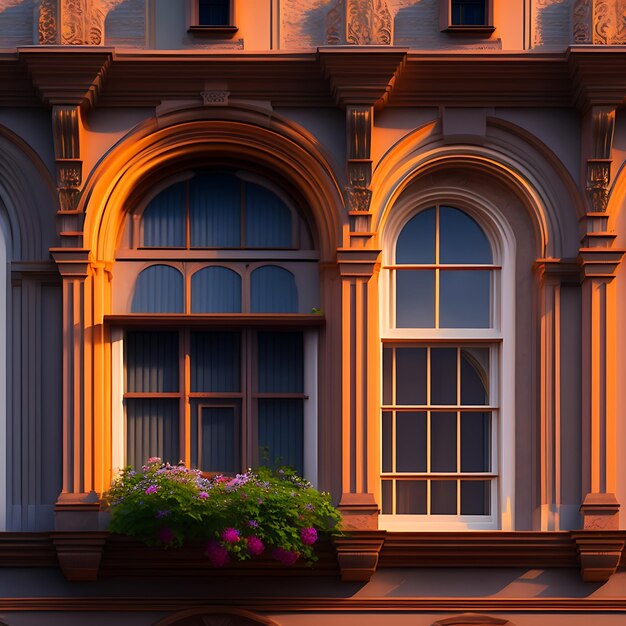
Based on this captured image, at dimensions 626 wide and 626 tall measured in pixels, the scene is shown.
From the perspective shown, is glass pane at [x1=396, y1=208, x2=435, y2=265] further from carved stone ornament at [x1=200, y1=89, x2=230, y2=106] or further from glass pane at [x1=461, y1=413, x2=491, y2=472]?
carved stone ornament at [x1=200, y1=89, x2=230, y2=106]

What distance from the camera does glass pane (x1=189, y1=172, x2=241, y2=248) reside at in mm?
13383

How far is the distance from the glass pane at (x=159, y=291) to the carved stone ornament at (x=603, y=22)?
4989 millimetres

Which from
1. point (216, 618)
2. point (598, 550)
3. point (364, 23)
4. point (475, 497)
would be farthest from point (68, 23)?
point (598, 550)

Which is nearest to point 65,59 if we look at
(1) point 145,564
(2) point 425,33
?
(2) point 425,33

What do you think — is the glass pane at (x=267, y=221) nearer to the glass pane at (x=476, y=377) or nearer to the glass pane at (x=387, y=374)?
the glass pane at (x=387, y=374)

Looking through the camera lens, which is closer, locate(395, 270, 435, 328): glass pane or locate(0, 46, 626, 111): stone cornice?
locate(0, 46, 626, 111): stone cornice

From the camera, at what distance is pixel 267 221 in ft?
44.1

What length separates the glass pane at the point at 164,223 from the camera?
13.4 m

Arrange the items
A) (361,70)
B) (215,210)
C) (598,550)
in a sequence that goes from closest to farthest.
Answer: (598,550) < (361,70) < (215,210)

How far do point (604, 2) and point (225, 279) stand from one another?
4.94m

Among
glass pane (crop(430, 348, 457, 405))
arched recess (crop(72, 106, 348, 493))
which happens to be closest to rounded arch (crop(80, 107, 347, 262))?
arched recess (crop(72, 106, 348, 493))

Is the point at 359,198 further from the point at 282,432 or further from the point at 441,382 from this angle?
the point at 282,432

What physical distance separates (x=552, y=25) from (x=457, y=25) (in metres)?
1.03

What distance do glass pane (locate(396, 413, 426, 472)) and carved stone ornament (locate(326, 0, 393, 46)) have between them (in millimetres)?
3981
